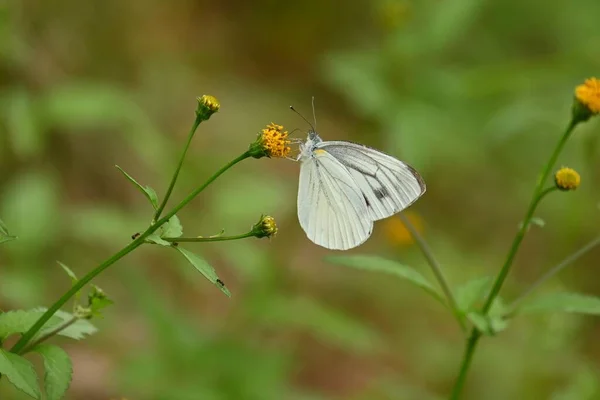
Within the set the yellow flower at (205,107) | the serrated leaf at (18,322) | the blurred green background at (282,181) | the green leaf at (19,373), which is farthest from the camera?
the blurred green background at (282,181)

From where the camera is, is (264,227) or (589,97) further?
(589,97)

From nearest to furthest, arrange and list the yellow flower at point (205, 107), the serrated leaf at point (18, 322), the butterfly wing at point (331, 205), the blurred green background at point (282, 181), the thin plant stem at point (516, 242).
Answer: the serrated leaf at point (18, 322) < the yellow flower at point (205, 107) < the thin plant stem at point (516, 242) < the butterfly wing at point (331, 205) < the blurred green background at point (282, 181)

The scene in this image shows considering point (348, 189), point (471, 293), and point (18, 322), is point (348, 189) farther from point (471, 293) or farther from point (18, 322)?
point (18, 322)

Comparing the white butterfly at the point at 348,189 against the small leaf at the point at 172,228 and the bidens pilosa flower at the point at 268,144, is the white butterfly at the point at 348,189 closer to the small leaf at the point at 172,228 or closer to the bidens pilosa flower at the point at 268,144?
the bidens pilosa flower at the point at 268,144

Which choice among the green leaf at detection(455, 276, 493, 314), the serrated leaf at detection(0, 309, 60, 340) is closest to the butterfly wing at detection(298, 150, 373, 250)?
the green leaf at detection(455, 276, 493, 314)

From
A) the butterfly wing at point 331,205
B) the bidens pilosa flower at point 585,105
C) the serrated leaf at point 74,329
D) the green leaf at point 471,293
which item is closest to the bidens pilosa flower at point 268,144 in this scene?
the butterfly wing at point 331,205

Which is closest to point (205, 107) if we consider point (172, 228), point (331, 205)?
point (172, 228)

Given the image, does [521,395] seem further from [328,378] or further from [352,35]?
[352,35]

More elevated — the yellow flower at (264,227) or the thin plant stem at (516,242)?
the thin plant stem at (516,242)
